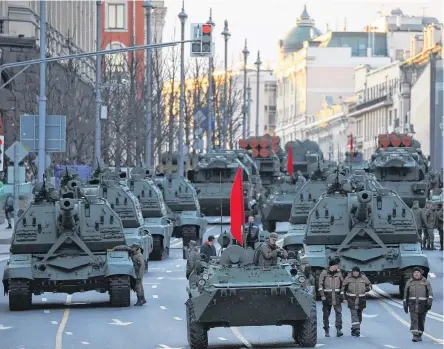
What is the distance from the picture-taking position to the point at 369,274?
3431cm

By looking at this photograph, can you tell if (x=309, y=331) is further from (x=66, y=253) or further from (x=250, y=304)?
(x=66, y=253)

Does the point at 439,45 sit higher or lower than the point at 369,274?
higher

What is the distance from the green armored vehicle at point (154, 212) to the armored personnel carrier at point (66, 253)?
38.2 ft

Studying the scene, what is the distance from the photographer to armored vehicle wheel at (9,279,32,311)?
3250 cm

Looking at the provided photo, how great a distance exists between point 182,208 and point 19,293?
66.5ft

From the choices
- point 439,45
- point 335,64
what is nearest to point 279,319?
point 439,45

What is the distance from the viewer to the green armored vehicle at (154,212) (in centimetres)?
4653

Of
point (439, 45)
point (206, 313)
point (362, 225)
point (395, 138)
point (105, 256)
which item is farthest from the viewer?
point (439, 45)

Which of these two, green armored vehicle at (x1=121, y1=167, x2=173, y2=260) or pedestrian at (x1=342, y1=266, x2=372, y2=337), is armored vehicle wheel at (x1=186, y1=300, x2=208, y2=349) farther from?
green armored vehicle at (x1=121, y1=167, x2=173, y2=260)

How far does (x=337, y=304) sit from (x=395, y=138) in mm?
49194

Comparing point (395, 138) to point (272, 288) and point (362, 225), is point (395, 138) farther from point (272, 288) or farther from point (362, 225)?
point (272, 288)

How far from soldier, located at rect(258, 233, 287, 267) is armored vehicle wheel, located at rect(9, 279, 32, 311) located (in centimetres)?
677

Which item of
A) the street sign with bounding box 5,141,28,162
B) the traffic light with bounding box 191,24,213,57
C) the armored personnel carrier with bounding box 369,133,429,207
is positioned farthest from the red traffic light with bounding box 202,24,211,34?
the armored personnel carrier with bounding box 369,133,429,207

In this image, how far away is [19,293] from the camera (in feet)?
107
